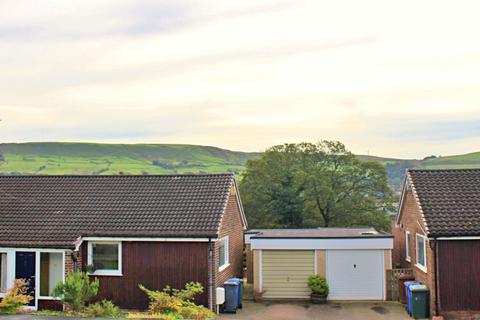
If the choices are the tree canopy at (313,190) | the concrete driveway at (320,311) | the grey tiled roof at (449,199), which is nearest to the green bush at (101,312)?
the concrete driveway at (320,311)

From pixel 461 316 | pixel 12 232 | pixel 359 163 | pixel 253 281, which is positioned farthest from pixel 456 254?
pixel 359 163

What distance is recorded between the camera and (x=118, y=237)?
1961 cm

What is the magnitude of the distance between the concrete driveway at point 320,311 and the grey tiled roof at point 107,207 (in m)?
3.52

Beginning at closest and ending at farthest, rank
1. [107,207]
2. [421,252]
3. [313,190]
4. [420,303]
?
[420,303]
[421,252]
[107,207]
[313,190]

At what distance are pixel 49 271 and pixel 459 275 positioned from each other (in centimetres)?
1436

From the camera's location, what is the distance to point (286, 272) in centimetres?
2255

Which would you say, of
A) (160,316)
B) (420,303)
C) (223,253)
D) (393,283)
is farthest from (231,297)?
(393,283)

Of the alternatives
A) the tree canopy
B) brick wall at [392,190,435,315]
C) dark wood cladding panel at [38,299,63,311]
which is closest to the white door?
brick wall at [392,190,435,315]

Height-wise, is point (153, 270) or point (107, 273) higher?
point (153, 270)

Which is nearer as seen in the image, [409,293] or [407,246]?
[409,293]

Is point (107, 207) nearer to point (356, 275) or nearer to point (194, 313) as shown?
point (194, 313)

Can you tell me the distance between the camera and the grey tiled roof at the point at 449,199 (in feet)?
60.0

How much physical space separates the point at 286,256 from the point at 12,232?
10.8 m

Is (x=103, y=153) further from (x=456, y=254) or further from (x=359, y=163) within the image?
(x=456, y=254)
